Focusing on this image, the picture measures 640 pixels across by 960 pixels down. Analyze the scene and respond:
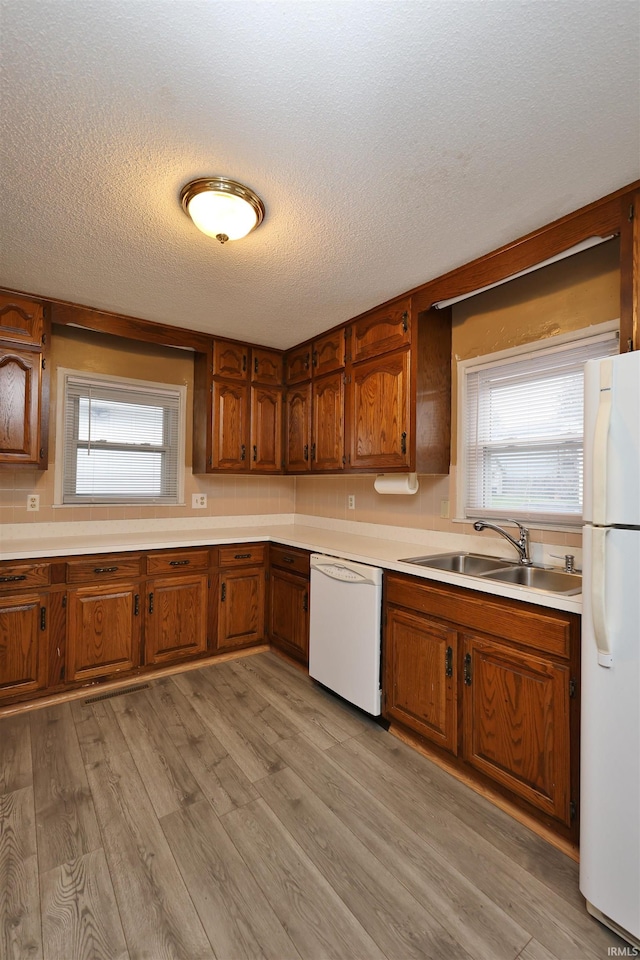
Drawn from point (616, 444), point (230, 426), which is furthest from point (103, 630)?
point (616, 444)

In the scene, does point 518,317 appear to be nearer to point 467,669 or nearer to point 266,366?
point 467,669

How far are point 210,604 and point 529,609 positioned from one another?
2242 millimetres

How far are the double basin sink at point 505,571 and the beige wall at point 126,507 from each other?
1.94 m

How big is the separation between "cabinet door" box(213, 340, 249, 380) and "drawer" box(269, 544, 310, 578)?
1391mm

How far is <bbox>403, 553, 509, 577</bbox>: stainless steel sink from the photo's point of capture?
7.84 feet

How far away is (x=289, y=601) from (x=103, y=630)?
4.04 feet

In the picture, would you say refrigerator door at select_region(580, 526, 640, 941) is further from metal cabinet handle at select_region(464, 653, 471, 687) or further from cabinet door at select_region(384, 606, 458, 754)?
cabinet door at select_region(384, 606, 458, 754)

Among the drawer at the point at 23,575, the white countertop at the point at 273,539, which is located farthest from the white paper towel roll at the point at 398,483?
the drawer at the point at 23,575

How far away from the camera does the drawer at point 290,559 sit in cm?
308

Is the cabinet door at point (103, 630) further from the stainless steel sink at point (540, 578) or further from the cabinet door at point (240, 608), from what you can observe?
the stainless steel sink at point (540, 578)

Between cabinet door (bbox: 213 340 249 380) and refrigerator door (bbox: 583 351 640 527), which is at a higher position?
cabinet door (bbox: 213 340 249 380)

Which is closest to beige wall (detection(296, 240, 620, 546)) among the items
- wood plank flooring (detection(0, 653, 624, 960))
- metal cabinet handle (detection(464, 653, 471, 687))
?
metal cabinet handle (detection(464, 653, 471, 687))

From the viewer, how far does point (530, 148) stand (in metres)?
1.49

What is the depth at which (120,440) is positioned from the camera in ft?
11.0
